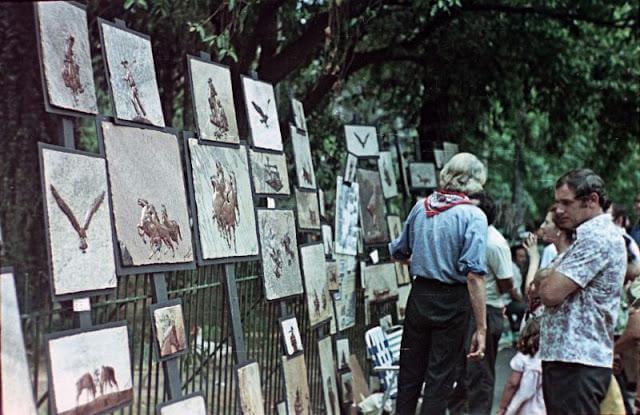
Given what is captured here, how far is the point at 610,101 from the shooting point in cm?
1320

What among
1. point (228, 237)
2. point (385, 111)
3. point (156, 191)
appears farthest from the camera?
point (385, 111)

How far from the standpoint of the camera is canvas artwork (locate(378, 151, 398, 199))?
9.99 meters

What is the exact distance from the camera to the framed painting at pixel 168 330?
5043mm

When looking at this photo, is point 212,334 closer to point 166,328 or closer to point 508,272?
point 166,328

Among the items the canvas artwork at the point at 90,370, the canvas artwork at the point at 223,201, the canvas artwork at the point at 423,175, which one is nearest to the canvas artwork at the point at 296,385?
the canvas artwork at the point at 223,201

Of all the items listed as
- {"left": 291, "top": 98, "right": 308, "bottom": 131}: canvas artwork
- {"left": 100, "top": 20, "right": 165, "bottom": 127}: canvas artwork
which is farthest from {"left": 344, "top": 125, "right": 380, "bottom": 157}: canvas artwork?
{"left": 100, "top": 20, "right": 165, "bottom": 127}: canvas artwork

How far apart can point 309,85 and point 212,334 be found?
19.4 ft

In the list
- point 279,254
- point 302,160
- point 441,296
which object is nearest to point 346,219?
Answer: point 302,160

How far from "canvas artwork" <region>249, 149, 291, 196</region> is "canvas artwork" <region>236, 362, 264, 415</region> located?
1.12 metres

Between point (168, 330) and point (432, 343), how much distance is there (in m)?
2.17

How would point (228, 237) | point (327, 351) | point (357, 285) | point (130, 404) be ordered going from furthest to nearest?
point (357, 285), point (327, 351), point (228, 237), point (130, 404)

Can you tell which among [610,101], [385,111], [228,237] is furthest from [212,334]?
[610,101]

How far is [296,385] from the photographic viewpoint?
22.8 ft

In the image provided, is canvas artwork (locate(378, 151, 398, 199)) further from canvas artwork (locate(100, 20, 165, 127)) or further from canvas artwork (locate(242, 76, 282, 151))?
canvas artwork (locate(100, 20, 165, 127))
